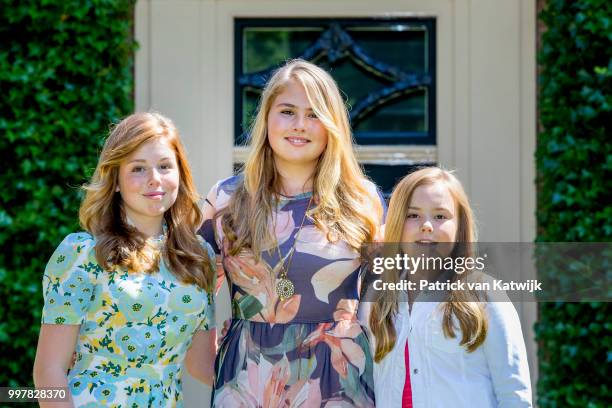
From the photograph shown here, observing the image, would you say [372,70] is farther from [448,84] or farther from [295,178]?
[295,178]

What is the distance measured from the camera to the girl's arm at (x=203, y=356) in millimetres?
3107

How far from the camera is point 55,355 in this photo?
264cm

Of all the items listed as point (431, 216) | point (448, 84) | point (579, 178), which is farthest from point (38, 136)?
point (579, 178)

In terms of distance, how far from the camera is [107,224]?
2826mm

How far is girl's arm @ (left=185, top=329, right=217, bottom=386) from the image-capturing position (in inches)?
122

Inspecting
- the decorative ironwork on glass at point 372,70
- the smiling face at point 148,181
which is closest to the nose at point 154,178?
the smiling face at point 148,181

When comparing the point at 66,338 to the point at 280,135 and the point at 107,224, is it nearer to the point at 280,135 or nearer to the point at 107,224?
the point at 107,224

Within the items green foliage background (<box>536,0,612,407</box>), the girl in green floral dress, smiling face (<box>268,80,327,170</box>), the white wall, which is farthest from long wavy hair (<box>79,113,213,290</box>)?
green foliage background (<box>536,0,612,407</box>)

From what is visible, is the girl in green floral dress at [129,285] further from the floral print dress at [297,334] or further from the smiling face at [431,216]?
the smiling face at [431,216]

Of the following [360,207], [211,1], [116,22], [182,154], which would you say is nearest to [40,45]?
[116,22]

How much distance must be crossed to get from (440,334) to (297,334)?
49cm

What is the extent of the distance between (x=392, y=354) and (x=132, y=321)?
0.83 metres

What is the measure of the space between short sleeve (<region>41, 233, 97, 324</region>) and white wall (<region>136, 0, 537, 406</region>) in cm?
225

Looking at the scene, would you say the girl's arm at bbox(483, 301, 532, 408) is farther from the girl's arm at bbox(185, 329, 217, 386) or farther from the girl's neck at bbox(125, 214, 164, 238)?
the girl's neck at bbox(125, 214, 164, 238)
